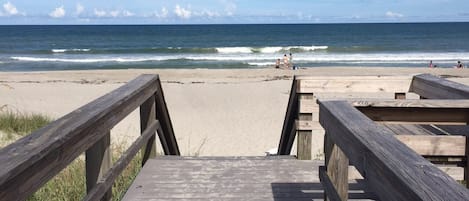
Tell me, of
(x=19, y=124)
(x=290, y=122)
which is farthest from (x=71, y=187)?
(x=19, y=124)

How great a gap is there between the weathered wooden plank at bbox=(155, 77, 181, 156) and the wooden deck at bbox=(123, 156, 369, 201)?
0.43 meters

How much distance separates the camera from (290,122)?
580 centimetres

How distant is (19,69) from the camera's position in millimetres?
33312

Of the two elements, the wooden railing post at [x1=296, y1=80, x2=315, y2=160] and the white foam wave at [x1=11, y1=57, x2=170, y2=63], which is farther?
the white foam wave at [x1=11, y1=57, x2=170, y2=63]

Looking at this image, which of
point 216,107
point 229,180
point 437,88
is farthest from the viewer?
point 216,107

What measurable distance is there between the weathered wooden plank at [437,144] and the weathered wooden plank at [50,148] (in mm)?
1708

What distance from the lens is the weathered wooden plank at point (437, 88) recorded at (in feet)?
12.5

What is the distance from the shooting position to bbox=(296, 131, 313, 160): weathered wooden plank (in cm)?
529

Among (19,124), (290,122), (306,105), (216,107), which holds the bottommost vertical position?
(216,107)

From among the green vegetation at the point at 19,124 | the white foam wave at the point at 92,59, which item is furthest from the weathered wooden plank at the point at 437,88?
the white foam wave at the point at 92,59

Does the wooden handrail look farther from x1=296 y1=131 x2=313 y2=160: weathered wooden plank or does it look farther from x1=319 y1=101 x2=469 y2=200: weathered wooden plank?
x1=319 y1=101 x2=469 y2=200: weathered wooden plank

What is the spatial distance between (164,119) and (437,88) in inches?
105

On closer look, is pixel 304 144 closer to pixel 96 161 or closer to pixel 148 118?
pixel 148 118

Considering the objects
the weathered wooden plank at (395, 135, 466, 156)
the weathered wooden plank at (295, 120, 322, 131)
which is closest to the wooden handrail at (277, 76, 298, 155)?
the weathered wooden plank at (295, 120, 322, 131)
